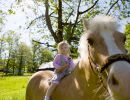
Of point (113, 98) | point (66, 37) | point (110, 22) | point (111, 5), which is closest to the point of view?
point (113, 98)

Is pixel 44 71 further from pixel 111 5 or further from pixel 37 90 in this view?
pixel 111 5

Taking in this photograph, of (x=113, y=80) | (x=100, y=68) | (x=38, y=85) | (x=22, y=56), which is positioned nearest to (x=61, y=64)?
(x=38, y=85)

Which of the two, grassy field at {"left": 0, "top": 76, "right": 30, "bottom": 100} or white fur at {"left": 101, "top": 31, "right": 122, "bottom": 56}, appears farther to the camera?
grassy field at {"left": 0, "top": 76, "right": 30, "bottom": 100}

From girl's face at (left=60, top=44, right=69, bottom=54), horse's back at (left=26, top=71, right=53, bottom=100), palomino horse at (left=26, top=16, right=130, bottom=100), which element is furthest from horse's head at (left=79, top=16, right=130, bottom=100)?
horse's back at (left=26, top=71, right=53, bottom=100)

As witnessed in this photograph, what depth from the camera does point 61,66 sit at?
561cm

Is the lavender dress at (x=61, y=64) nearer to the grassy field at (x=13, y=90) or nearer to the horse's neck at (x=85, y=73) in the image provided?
the horse's neck at (x=85, y=73)

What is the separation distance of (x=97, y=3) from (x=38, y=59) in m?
65.7

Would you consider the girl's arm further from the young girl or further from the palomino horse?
the palomino horse

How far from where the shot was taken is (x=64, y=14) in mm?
26156

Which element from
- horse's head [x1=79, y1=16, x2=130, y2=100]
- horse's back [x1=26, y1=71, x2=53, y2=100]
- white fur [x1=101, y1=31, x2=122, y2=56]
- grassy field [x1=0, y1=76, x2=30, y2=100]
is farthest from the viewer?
grassy field [x1=0, y1=76, x2=30, y2=100]

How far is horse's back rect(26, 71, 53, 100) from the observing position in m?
6.26

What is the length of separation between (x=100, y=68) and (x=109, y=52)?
0.81ft

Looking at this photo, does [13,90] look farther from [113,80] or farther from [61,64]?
[113,80]

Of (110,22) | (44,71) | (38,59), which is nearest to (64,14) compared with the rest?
(44,71)
